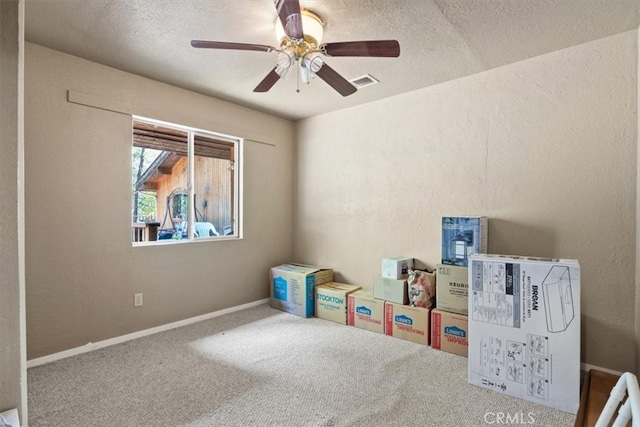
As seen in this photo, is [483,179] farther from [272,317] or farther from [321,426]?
[272,317]

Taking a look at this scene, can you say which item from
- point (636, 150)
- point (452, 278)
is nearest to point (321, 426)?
point (452, 278)

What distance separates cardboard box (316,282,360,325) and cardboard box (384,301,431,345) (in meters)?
0.51

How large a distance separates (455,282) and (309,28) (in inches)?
89.8

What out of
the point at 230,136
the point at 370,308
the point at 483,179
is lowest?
the point at 370,308

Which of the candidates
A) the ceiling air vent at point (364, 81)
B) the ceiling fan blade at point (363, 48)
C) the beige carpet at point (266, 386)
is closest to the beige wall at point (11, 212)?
the beige carpet at point (266, 386)

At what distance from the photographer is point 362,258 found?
3775mm

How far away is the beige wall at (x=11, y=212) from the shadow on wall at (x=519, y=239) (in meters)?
3.14

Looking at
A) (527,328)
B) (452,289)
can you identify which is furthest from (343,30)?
(527,328)

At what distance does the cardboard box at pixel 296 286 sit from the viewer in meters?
3.63

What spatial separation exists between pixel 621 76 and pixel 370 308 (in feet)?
8.97

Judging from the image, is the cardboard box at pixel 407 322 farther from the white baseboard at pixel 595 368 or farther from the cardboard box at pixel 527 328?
the white baseboard at pixel 595 368

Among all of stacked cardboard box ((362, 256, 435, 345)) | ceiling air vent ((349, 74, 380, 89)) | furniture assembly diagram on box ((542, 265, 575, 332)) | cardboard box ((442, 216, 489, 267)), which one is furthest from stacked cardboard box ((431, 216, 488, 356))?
ceiling air vent ((349, 74, 380, 89))

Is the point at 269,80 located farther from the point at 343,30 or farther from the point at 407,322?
the point at 407,322

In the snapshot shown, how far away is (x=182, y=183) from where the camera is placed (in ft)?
11.3
